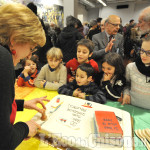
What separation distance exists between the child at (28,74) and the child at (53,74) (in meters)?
0.11

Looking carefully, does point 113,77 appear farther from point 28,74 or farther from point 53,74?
point 28,74

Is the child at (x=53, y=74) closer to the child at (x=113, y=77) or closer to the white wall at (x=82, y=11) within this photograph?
the child at (x=113, y=77)

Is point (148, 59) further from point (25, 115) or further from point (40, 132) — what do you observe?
point (25, 115)

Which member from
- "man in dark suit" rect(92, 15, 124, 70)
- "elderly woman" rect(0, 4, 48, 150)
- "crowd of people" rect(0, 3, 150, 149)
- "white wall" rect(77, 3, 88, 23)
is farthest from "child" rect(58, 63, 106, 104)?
"white wall" rect(77, 3, 88, 23)

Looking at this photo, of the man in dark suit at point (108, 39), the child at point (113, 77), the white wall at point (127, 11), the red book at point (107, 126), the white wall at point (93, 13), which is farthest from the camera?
the white wall at point (93, 13)

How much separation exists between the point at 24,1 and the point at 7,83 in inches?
177

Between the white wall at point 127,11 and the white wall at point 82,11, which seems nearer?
the white wall at point 127,11

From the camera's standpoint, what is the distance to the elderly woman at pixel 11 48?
0.43 metres

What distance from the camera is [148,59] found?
3.42ft

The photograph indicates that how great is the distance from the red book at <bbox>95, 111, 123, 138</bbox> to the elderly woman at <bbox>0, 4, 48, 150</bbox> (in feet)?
1.14

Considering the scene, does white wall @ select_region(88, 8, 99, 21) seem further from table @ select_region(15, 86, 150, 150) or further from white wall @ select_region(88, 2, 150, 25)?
table @ select_region(15, 86, 150, 150)

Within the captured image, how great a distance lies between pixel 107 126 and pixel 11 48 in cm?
61

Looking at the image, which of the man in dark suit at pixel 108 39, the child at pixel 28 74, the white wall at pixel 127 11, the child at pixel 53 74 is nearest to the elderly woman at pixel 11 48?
the child at pixel 53 74

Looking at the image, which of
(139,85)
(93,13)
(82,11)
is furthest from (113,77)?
(93,13)
